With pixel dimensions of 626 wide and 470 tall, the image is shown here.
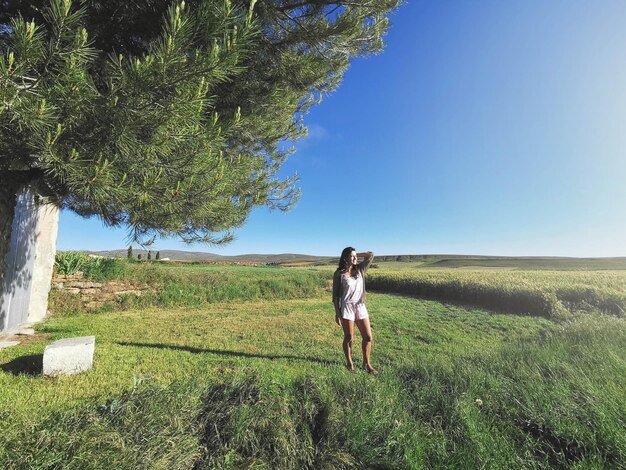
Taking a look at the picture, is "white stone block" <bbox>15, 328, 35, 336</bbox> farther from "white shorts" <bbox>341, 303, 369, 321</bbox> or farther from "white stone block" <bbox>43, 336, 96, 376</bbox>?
"white shorts" <bbox>341, 303, 369, 321</bbox>

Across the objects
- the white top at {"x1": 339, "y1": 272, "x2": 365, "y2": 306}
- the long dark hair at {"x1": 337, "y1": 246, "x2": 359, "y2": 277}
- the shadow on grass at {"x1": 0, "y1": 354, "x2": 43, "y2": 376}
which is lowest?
the shadow on grass at {"x1": 0, "y1": 354, "x2": 43, "y2": 376}

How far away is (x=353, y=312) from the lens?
4.96 meters

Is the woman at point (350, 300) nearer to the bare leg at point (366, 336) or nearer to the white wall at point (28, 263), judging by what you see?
the bare leg at point (366, 336)

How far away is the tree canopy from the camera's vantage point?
3027mm

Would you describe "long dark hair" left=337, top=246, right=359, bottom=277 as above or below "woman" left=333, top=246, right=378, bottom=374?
above

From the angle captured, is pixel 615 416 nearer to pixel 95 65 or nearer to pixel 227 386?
pixel 227 386

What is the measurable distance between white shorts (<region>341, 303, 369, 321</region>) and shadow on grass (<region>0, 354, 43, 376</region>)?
183 inches

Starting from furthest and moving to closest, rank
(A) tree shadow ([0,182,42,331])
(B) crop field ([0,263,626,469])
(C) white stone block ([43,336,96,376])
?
1. (A) tree shadow ([0,182,42,331])
2. (C) white stone block ([43,336,96,376])
3. (B) crop field ([0,263,626,469])

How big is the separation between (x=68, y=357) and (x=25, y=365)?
1.01m

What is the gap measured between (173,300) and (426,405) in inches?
475

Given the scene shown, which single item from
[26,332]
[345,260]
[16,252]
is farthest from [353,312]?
[16,252]

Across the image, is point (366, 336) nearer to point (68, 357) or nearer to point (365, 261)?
point (365, 261)

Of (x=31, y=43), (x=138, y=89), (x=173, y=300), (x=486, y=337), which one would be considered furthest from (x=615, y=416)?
(x=173, y=300)

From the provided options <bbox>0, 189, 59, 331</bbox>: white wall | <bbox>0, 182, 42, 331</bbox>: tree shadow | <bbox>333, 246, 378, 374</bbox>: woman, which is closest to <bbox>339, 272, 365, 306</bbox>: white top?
<bbox>333, 246, 378, 374</bbox>: woman
